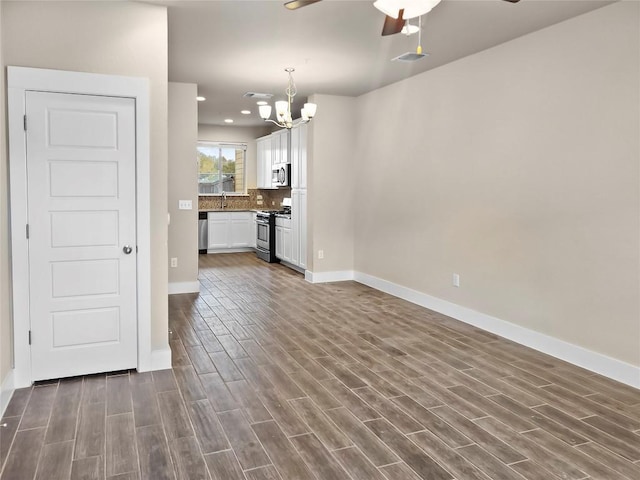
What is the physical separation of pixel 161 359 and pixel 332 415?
1475 mm

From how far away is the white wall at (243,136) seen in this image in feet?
34.1

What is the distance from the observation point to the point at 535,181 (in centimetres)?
416

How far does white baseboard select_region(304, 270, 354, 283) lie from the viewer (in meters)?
7.01

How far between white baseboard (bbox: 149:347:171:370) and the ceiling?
8.35ft

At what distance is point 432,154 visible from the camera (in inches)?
215

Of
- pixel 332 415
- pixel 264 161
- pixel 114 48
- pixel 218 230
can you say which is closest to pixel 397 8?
pixel 114 48

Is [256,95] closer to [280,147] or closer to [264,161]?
[280,147]

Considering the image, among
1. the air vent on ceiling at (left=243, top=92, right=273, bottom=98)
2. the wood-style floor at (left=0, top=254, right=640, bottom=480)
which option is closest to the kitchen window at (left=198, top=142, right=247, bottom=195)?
the air vent on ceiling at (left=243, top=92, right=273, bottom=98)

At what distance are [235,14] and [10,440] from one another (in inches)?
126

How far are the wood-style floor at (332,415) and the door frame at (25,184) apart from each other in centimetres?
31

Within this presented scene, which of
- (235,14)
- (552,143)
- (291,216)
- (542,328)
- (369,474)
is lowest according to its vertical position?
(369,474)

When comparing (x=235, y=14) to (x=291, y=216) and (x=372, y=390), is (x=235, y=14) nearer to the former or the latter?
(x=372, y=390)

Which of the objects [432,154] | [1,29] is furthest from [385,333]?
[1,29]

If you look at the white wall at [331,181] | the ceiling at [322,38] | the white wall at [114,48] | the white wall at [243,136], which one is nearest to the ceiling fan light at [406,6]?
the ceiling at [322,38]
